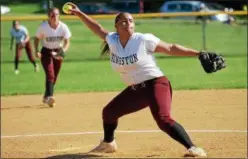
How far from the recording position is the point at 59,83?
17.0m

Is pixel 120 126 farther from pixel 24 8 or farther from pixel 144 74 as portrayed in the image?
pixel 24 8

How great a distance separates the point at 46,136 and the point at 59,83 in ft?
24.2

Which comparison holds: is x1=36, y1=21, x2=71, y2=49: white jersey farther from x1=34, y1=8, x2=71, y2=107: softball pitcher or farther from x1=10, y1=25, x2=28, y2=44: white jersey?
x1=10, y1=25, x2=28, y2=44: white jersey

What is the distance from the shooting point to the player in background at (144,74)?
7203 millimetres

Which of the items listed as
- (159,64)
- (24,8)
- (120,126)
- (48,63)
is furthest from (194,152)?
(24,8)

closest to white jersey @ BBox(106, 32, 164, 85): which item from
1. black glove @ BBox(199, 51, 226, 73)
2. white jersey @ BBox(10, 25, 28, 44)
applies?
black glove @ BBox(199, 51, 226, 73)

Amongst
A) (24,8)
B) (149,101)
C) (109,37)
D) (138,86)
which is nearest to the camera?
(149,101)

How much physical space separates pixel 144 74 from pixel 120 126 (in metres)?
3.22

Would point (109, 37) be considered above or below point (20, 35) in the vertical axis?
above

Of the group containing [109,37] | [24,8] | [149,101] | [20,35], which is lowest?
[24,8]

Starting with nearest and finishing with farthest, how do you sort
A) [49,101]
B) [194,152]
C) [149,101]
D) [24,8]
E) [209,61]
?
[194,152], [209,61], [149,101], [49,101], [24,8]

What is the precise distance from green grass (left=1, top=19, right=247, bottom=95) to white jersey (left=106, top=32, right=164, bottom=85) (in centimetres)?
775

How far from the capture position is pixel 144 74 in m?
7.42

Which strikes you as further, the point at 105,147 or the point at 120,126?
the point at 120,126
